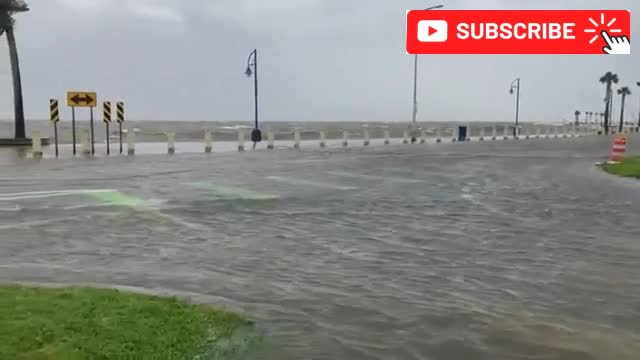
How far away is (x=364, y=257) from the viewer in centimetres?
916

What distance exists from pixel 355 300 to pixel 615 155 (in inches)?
1053

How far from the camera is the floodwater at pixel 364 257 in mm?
5980

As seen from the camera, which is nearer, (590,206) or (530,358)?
(530,358)

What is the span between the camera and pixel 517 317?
6.47 metres

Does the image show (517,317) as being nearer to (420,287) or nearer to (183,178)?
(420,287)

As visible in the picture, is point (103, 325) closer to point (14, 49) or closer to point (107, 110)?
point (107, 110)

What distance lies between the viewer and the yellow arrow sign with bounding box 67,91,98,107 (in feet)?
103

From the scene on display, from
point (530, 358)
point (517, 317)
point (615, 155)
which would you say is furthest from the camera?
point (615, 155)

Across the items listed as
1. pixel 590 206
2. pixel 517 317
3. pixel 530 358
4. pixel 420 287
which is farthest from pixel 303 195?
pixel 530 358

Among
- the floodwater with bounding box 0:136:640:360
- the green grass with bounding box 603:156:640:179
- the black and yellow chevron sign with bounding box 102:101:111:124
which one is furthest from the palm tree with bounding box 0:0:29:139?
the green grass with bounding box 603:156:640:179

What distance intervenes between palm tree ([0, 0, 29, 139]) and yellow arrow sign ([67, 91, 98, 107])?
35.4 ft

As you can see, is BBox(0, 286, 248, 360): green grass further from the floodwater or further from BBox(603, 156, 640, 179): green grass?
BBox(603, 156, 640, 179): green grass

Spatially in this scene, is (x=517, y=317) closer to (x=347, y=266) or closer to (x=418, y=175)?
(x=347, y=266)

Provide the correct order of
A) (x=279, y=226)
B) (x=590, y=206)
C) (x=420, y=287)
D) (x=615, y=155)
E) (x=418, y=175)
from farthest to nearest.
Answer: (x=615, y=155), (x=418, y=175), (x=590, y=206), (x=279, y=226), (x=420, y=287)
